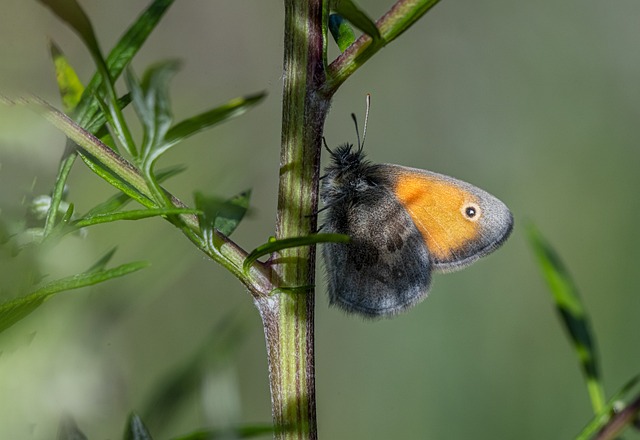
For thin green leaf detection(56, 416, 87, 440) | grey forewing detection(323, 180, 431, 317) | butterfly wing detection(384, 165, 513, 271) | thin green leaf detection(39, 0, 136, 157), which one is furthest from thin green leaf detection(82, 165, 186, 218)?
butterfly wing detection(384, 165, 513, 271)

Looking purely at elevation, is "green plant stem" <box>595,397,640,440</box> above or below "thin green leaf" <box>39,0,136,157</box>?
below

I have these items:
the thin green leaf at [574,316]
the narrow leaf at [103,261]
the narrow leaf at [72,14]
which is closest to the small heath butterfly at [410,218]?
the thin green leaf at [574,316]

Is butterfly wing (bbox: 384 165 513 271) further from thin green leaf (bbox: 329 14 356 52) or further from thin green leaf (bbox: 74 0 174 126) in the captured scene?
thin green leaf (bbox: 74 0 174 126)

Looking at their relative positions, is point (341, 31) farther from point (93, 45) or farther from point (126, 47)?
point (93, 45)

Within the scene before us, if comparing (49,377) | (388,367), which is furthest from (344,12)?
(388,367)

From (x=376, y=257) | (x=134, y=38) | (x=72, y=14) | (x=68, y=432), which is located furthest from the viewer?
(x=376, y=257)

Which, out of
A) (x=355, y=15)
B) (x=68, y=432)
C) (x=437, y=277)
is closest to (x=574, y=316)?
(x=355, y=15)
